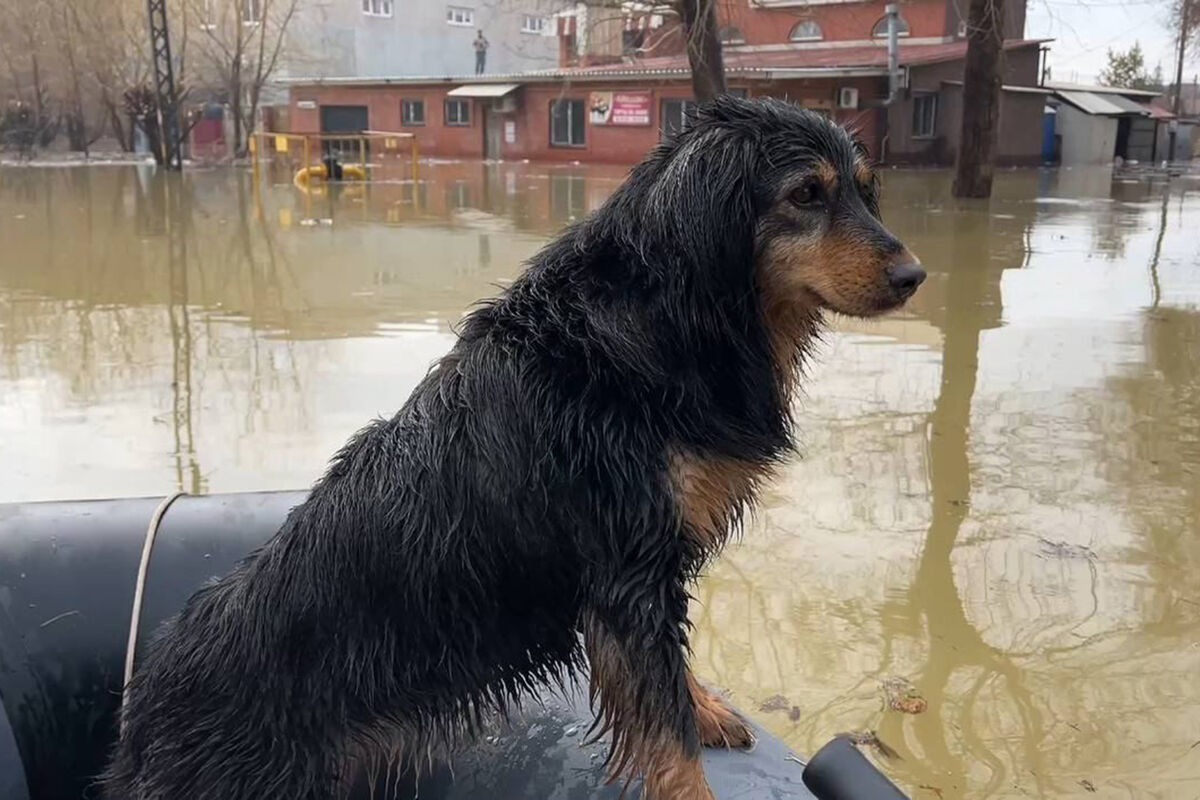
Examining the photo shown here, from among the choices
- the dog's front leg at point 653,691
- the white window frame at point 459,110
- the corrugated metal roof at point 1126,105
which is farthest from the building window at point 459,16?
the dog's front leg at point 653,691

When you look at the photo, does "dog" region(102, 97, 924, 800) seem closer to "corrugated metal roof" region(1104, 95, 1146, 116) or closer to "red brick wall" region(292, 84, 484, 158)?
"corrugated metal roof" region(1104, 95, 1146, 116)

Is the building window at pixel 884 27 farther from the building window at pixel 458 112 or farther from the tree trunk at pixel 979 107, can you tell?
the building window at pixel 458 112

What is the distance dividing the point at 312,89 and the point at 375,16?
10088mm

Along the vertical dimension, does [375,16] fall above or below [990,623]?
above

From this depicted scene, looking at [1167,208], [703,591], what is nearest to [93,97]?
[1167,208]

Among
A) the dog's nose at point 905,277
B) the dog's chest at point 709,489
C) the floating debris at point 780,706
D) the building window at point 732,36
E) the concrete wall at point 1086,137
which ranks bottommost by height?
the floating debris at point 780,706

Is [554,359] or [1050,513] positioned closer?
[554,359]

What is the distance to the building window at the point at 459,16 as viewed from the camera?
185 feet

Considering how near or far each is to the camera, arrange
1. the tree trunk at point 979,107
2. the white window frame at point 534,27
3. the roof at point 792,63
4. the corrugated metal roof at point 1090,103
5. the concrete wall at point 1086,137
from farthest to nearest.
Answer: the white window frame at point 534,27, the concrete wall at point 1086,137, the corrugated metal roof at point 1090,103, the roof at point 792,63, the tree trunk at point 979,107

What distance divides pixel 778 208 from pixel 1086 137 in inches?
1458

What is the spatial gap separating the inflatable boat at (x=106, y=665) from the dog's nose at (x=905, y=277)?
1.12 m

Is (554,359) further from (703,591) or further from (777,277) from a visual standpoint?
(703,591)

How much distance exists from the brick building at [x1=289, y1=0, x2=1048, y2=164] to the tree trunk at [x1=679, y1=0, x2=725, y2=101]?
10.6 metres

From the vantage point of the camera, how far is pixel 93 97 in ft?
128
